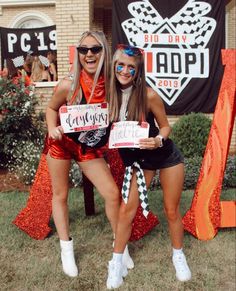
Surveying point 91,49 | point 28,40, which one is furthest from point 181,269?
point 28,40

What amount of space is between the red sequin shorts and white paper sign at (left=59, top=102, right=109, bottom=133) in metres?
0.19

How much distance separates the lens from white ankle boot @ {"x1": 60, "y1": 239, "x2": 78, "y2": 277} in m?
3.17

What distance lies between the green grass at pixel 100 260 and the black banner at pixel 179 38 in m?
4.42

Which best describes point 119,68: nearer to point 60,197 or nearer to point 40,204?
point 60,197

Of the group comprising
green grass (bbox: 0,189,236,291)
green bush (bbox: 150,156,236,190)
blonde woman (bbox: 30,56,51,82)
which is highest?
blonde woman (bbox: 30,56,51,82)

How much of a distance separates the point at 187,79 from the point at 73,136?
582 cm

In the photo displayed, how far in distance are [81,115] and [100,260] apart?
4.62ft

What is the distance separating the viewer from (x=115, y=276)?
2.98 meters

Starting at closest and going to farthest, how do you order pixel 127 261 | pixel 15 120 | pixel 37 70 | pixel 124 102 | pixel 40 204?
pixel 124 102
pixel 127 261
pixel 40 204
pixel 15 120
pixel 37 70

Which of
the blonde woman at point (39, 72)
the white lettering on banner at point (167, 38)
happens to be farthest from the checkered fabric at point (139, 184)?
the blonde woman at point (39, 72)

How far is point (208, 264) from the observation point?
3391 millimetres

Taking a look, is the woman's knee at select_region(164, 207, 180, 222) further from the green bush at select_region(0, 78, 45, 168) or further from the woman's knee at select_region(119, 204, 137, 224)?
the green bush at select_region(0, 78, 45, 168)

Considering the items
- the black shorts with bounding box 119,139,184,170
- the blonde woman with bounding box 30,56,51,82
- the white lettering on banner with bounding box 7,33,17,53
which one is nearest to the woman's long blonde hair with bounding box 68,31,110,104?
the black shorts with bounding box 119,139,184,170

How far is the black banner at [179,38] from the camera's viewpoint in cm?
813
